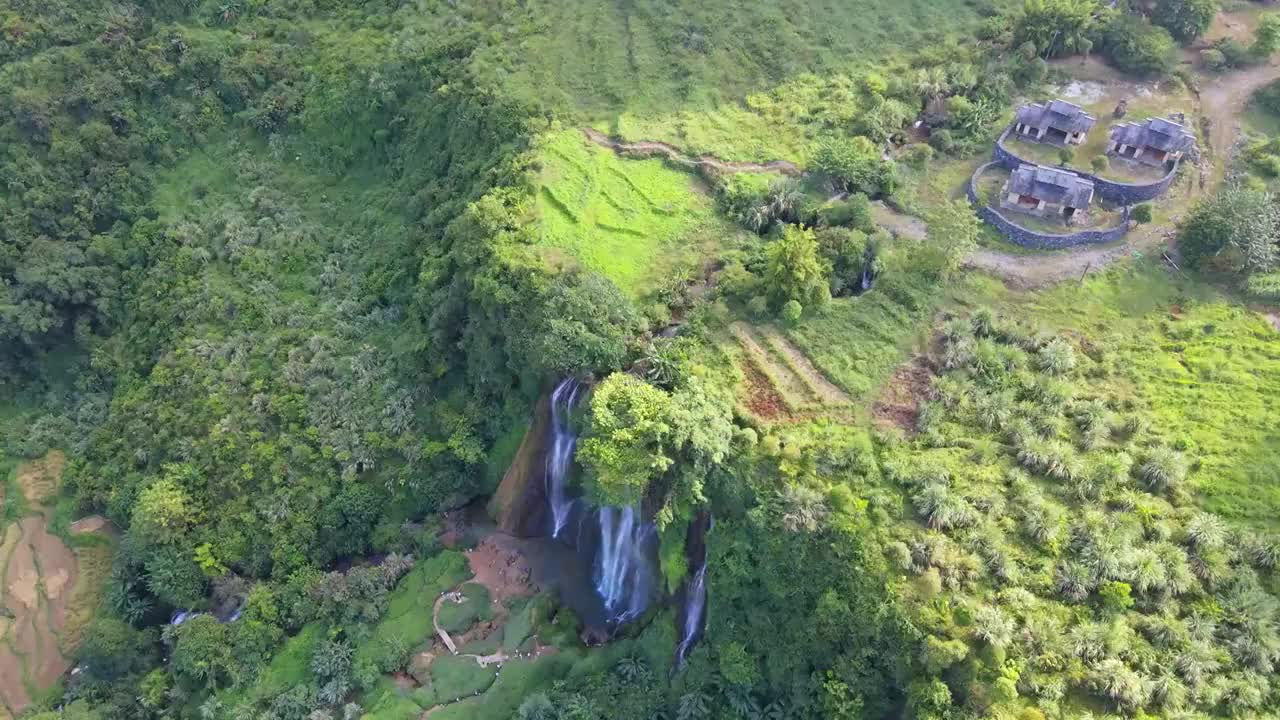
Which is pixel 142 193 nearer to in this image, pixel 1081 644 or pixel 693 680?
pixel 693 680

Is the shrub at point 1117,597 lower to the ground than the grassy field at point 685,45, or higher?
lower

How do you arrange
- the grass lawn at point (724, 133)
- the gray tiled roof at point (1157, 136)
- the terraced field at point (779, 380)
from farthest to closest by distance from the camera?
the grass lawn at point (724, 133) → the gray tiled roof at point (1157, 136) → the terraced field at point (779, 380)

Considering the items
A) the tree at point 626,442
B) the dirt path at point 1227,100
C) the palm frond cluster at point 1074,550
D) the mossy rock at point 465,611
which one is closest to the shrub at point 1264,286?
the palm frond cluster at point 1074,550

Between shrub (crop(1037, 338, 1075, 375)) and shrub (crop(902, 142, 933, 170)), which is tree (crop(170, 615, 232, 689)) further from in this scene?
shrub (crop(902, 142, 933, 170))

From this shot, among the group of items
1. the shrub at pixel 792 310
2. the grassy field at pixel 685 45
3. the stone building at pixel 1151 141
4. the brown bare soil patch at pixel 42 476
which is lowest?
the brown bare soil patch at pixel 42 476

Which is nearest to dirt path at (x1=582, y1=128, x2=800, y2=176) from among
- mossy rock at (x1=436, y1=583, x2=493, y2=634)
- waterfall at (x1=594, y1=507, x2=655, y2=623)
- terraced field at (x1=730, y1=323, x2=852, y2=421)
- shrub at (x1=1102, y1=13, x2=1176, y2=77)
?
terraced field at (x1=730, y1=323, x2=852, y2=421)

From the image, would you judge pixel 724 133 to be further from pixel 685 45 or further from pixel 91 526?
pixel 91 526

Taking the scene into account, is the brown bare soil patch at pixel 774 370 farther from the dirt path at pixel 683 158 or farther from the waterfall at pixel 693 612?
the dirt path at pixel 683 158
